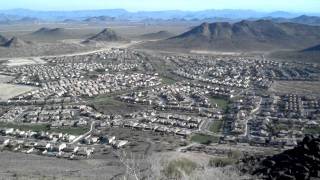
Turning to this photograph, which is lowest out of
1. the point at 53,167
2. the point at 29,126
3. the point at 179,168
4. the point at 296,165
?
the point at 29,126

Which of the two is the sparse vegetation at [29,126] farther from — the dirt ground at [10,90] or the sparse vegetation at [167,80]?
the sparse vegetation at [167,80]

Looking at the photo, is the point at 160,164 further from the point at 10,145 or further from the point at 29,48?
the point at 29,48

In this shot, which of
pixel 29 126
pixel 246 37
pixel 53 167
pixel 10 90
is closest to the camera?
pixel 53 167

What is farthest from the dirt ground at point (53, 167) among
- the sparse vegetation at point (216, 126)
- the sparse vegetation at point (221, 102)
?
the sparse vegetation at point (221, 102)

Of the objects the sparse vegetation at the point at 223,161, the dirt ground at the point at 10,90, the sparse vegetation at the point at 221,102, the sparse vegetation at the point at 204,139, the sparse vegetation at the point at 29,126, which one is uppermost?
the sparse vegetation at the point at 223,161

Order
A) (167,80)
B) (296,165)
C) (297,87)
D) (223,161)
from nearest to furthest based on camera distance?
(296,165)
(223,161)
(297,87)
(167,80)

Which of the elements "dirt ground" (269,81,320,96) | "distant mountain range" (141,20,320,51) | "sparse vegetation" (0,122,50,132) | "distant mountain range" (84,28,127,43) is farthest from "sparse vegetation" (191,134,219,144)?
"distant mountain range" (84,28,127,43)

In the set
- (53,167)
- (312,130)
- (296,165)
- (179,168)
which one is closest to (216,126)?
(312,130)

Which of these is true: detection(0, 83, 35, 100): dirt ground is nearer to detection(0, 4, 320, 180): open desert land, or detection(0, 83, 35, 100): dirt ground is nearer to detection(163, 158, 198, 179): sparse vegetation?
detection(0, 4, 320, 180): open desert land

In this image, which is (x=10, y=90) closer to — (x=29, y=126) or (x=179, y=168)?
(x=29, y=126)
